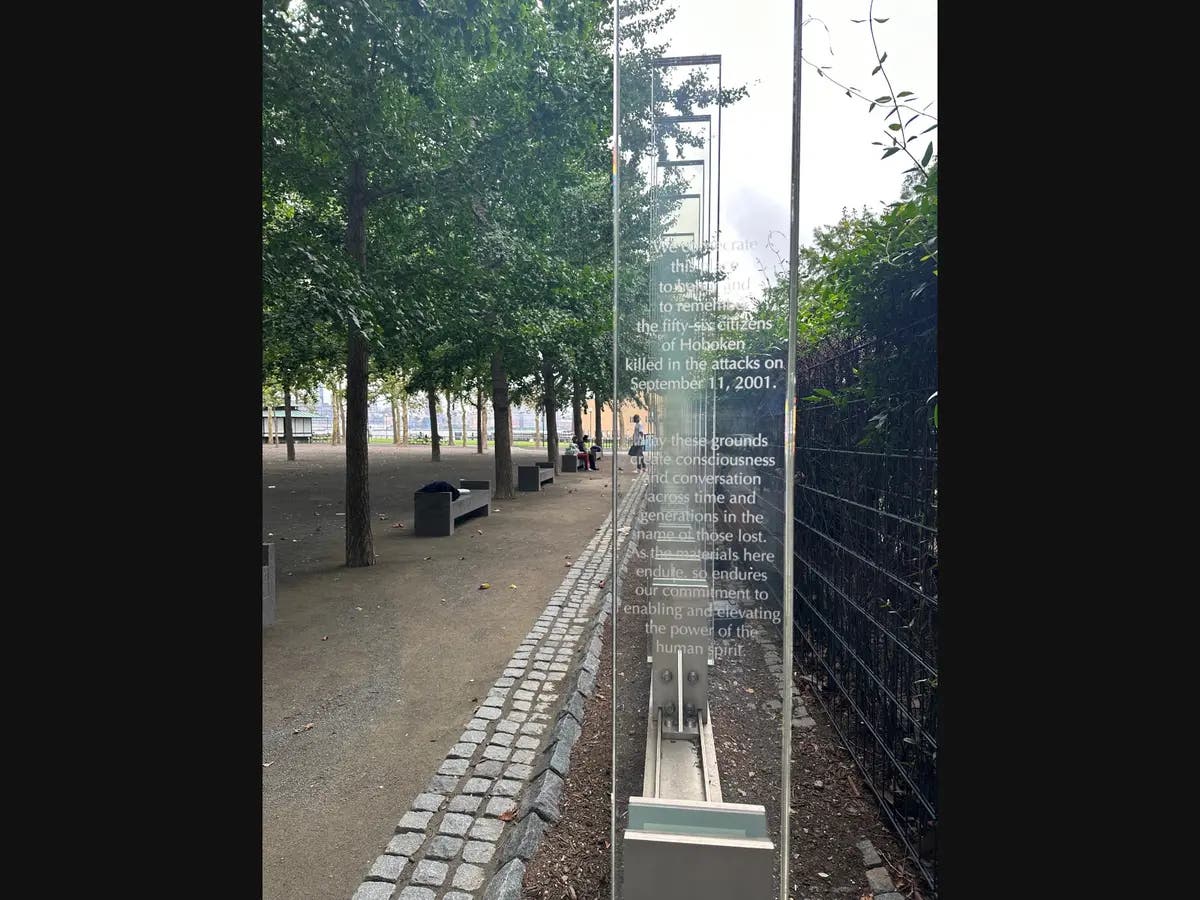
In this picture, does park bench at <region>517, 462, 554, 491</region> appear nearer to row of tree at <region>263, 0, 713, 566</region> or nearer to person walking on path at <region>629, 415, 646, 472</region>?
row of tree at <region>263, 0, 713, 566</region>

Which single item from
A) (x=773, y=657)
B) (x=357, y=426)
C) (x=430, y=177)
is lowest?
(x=773, y=657)

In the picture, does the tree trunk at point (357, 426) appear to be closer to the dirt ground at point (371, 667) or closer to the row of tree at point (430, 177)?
the row of tree at point (430, 177)

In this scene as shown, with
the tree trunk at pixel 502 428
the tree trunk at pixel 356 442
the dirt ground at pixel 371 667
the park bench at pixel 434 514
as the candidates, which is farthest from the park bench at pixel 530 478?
the tree trunk at pixel 356 442

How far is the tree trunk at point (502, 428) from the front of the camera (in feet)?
40.0

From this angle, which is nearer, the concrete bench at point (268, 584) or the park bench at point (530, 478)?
the concrete bench at point (268, 584)

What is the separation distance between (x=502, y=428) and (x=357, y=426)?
5.82m

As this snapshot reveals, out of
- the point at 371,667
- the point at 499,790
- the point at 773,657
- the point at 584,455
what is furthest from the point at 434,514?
the point at 584,455

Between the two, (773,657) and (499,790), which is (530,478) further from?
(773,657)

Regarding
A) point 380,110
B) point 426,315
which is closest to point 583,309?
point 426,315

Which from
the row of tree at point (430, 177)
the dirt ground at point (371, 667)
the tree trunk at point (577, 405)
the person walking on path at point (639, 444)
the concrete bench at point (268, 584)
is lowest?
the dirt ground at point (371, 667)

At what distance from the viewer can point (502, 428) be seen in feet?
41.3

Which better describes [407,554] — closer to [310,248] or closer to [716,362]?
[310,248]

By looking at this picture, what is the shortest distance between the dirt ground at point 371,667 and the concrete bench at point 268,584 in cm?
11

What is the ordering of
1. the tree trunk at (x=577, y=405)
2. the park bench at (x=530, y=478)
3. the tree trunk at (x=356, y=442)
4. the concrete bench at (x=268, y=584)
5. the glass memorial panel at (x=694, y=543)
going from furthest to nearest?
the park bench at (x=530, y=478) → the tree trunk at (x=577, y=405) → the tree trunk at (x=356, y=442) → the concrete bench at (x=268, y=584) → the glass memorial panel at (x=694, y=543)
